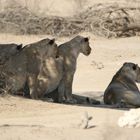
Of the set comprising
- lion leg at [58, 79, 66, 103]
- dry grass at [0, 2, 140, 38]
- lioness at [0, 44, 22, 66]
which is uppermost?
lioness at [0, 44, 22, 66]

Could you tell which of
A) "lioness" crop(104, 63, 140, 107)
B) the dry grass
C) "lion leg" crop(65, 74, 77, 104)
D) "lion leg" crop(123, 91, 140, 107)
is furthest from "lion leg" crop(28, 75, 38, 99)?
the dry grass

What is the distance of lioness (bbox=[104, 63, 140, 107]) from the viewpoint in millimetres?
12945

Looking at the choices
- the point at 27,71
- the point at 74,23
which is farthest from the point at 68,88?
the point at 74,23

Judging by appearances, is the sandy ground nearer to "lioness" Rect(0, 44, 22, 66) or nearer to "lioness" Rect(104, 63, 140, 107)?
"lioness" Rect(104, 63, 140, 107)

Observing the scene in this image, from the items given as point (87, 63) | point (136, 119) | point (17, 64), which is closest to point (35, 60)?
point (17, 64)

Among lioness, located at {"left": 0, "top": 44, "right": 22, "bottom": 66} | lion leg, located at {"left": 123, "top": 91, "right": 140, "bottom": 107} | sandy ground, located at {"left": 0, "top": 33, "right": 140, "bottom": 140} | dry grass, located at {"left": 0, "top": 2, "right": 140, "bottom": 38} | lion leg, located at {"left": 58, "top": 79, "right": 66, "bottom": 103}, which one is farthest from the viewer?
dry grass, located at {"left": 0, "top": 2, "right": 140, "bottom": 38}

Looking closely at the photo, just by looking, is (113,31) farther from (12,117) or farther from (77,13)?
(12,117)

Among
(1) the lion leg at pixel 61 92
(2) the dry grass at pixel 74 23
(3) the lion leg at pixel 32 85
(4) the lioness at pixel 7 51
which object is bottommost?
(2) the dry grass at pixel 74 23

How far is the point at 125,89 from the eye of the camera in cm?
1323

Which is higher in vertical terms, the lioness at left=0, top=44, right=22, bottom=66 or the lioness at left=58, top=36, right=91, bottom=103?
the lioness at left=0, top=44, right=22, bottom=66

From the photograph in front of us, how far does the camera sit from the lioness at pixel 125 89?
12.9 metres

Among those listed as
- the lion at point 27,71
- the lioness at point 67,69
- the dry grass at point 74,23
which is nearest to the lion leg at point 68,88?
the lioness at point 67,69

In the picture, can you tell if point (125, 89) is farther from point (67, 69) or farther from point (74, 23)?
point (74, 23)

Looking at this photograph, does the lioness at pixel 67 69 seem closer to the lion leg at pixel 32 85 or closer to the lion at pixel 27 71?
the lion at pixel 27 71
